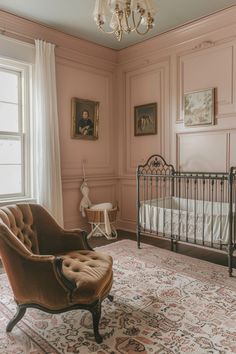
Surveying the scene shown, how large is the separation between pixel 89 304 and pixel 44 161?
2.23 metres

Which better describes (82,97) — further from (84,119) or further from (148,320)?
(148,320)

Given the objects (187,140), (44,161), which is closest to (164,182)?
(187,140)

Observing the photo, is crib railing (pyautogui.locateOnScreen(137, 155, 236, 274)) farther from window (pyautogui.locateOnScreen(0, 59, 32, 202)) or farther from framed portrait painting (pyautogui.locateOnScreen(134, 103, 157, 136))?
window (pyautogui.locateOnScreen(0, 59, 32, 202))

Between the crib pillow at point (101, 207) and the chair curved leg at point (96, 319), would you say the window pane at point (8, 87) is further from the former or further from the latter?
the chair curved leg at point (96, 319)

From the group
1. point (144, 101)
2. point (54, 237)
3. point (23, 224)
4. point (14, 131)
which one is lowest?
point (54, 237)

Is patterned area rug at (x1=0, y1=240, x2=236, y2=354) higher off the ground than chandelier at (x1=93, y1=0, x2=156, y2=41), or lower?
lower

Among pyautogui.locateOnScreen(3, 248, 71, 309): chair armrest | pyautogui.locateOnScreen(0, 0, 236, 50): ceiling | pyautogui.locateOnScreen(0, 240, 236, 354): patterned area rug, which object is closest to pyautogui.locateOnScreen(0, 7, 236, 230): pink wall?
pyautogui.locateOnScreen(0, 0, 236, 50): ceiling

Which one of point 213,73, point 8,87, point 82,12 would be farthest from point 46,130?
point 213,73

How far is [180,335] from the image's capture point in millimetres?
1842

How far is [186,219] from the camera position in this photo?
310cm

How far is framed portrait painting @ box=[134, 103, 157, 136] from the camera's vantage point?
427cm

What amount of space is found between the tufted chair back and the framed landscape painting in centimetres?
242

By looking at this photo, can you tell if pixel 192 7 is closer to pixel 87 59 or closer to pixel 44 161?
pixel 87 59

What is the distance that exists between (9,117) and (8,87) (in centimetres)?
37
